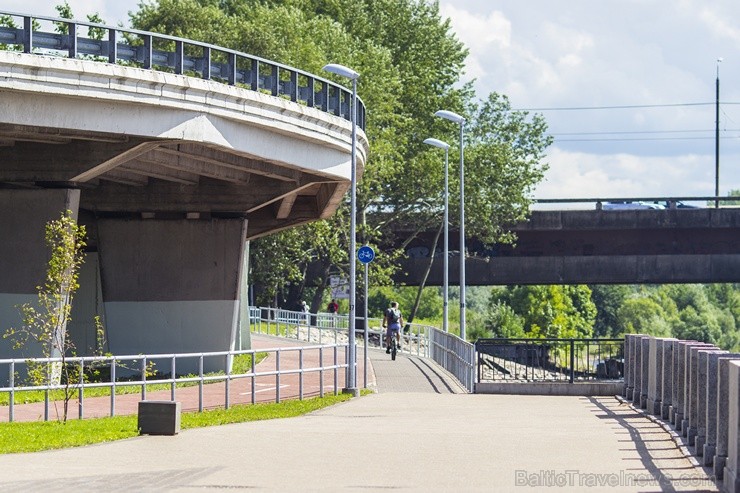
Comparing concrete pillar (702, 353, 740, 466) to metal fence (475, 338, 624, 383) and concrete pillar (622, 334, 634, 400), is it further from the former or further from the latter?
metal fence (475, 338, 624, 383)

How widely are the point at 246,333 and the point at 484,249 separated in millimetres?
30835

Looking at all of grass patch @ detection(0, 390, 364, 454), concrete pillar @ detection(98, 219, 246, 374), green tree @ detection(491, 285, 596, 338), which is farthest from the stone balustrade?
green tree @ detection(491, 285, 596, 338)

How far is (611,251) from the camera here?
7838cm

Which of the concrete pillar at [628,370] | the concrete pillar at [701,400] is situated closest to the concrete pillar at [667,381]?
the concrete pillar at [701,400]

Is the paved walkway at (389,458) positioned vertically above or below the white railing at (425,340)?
above

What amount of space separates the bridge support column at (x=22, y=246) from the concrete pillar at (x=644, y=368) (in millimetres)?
13539

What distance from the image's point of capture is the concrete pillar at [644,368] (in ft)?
85.4

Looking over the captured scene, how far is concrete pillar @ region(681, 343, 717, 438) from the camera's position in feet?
58.9

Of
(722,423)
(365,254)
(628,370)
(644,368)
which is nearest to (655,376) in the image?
(644,368)

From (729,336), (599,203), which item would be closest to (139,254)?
(599,203)

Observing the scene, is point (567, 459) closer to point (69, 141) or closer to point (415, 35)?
point (69, 141)

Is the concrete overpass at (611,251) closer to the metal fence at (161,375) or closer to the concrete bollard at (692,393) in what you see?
the metal fence at (161,375)

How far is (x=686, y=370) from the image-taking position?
19.0 metres

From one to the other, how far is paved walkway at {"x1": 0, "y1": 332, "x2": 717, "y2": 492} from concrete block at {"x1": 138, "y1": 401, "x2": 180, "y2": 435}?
8.6 inches
